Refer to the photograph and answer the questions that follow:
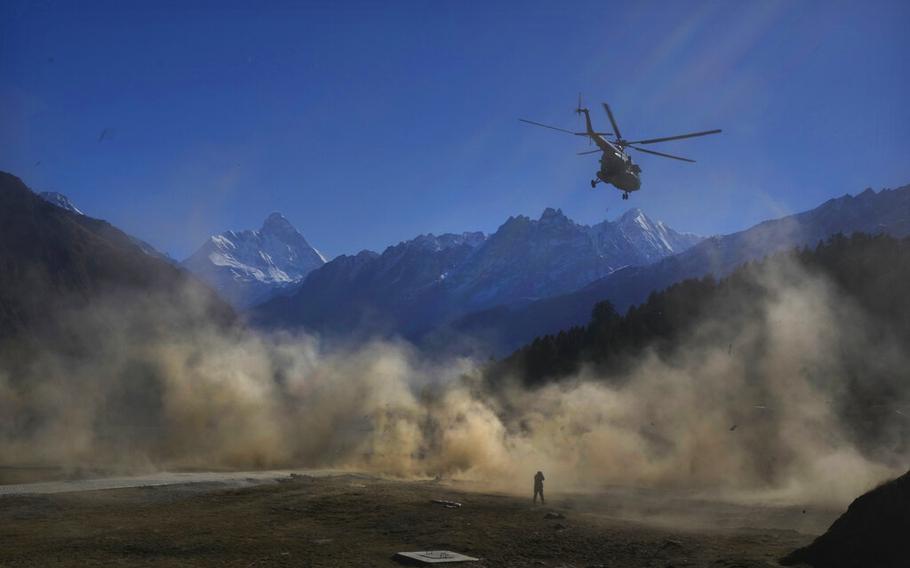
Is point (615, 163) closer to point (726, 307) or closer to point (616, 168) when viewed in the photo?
point (616, 168)

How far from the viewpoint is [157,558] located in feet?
75.1

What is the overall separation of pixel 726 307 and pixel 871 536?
79.9 m

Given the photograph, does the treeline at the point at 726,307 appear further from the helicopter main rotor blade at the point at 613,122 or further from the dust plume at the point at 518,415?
the helicopter main rotor blade at the point at 613,122

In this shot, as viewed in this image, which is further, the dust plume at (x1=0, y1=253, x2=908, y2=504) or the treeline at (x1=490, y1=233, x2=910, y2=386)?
A: the treeline at (x1=490, y1=233, x2=910, y2=386)

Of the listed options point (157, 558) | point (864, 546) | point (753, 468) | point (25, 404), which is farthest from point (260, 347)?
point (864, 546)

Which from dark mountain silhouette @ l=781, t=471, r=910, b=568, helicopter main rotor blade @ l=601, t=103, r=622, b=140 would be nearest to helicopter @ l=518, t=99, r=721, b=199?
helicopter main rotor blade @ l=601, t=103, r=622, b=140

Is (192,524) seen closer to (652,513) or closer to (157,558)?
(157,558)

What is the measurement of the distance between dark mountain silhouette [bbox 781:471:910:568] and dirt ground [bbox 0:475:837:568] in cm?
178

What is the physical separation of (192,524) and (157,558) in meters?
6.15

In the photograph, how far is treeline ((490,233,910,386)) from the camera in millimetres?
82000

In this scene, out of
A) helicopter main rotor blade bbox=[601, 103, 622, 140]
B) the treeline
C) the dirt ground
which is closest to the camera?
the dirt ground

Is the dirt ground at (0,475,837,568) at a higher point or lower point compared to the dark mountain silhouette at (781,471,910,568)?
lower

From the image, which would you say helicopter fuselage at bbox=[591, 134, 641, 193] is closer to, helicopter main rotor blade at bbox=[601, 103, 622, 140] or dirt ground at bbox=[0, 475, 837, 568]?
helicopter main rotor blade at bbox=[601, 103, 622, 140]

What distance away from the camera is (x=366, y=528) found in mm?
29359
